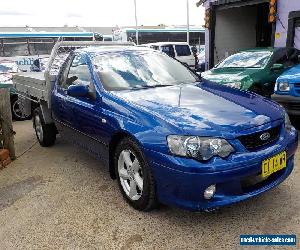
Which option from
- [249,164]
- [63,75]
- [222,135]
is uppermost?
[63,75]

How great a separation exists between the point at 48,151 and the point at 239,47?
1218 cm

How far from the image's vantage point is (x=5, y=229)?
3266 mm

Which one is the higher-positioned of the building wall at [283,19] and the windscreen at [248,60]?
the building wall at [283,19]

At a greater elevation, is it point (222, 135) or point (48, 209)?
point (222, 135)

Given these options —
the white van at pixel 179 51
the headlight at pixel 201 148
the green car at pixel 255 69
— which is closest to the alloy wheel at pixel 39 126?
the green car at pixel 255 69

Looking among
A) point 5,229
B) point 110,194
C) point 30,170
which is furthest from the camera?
point 30,170

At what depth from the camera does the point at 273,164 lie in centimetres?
299

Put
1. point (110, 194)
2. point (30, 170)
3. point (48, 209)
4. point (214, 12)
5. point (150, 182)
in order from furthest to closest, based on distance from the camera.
→ point (214, 12) → point (30, 170) → point (110, 194) → point (48, 209) → point (150, 182)

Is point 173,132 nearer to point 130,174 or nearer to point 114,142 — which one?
point 130,174

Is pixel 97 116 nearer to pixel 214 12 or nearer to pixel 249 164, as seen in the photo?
pixel 249 164

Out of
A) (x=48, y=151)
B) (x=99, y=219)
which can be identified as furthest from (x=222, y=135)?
(x=48, y=151)

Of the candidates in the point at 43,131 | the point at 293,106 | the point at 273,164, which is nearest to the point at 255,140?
the point at 273,164

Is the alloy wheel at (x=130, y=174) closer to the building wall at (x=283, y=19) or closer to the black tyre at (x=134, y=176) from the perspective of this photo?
the black tyre at (x=134, y=176)

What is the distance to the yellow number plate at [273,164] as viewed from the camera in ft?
9.57
